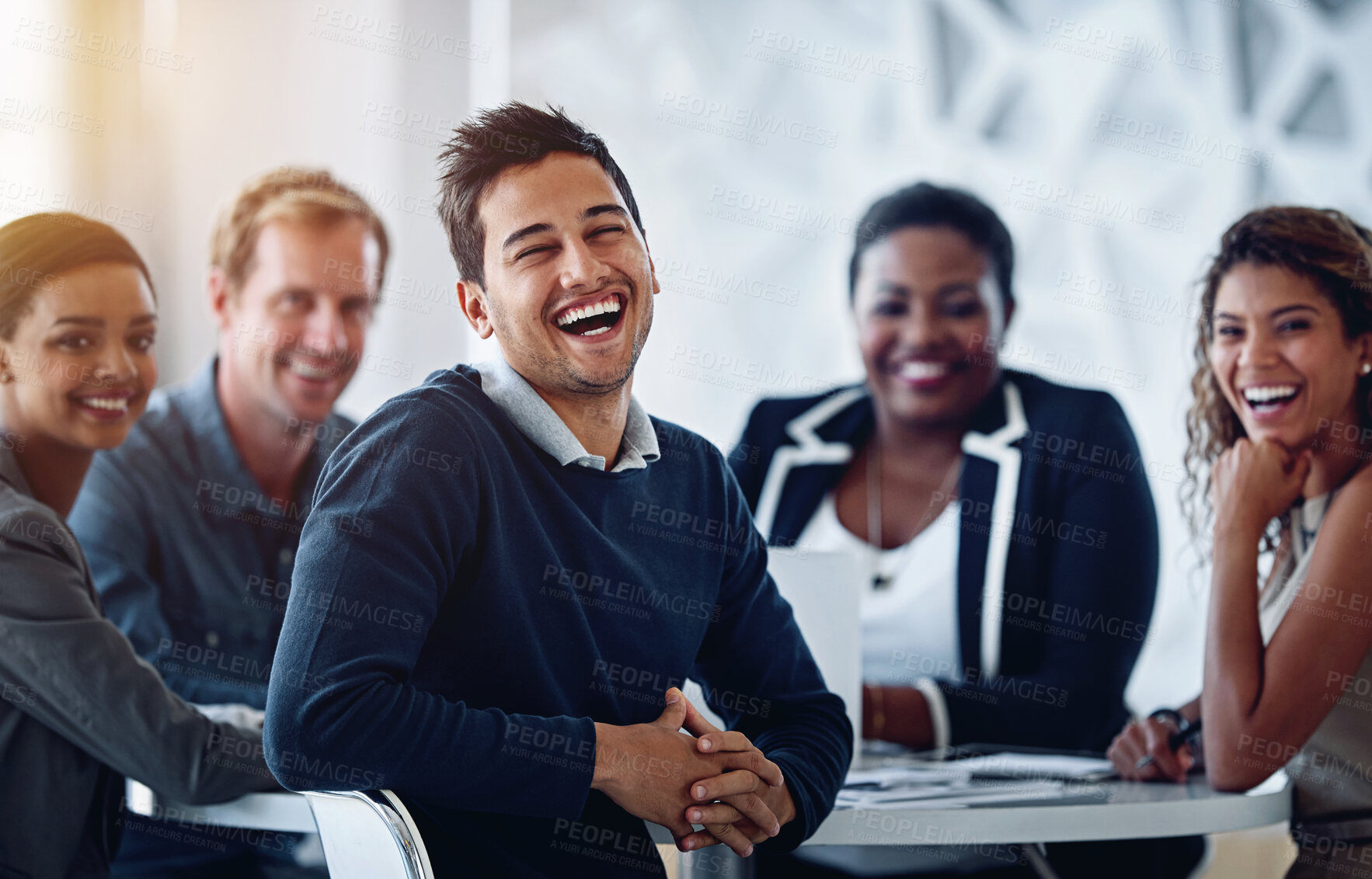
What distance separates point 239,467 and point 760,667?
136 centimetres

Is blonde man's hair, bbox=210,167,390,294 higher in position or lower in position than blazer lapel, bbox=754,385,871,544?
higher

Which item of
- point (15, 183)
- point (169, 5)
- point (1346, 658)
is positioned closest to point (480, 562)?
point (1346, 658)

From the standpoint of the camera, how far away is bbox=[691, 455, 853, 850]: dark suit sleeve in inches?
59.4

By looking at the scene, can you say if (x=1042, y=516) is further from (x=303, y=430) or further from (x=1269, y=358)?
(x=303, y=430)

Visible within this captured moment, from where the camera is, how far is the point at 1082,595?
2.20 metres

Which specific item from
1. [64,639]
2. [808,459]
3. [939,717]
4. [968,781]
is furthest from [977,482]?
[64,639]

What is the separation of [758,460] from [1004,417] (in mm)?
574

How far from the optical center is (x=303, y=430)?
2412mm

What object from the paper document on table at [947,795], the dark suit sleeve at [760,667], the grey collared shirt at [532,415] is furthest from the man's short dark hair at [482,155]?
the paper document on table at [947,795]

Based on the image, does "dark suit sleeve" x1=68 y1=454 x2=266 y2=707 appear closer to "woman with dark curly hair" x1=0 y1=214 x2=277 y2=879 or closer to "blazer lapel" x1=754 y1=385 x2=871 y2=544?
"woman with dark curly hair" x1=0 y1=214 x2=277 y2=879

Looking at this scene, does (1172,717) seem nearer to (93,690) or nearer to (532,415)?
(532,415)

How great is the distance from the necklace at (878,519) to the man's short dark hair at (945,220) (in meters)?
0.42

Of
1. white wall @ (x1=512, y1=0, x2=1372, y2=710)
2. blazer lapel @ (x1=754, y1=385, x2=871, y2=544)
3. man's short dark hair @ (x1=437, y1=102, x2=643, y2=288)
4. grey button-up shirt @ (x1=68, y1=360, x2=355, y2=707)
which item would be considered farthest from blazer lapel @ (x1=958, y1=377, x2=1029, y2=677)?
grey button-up shirt @ (x1=68, y1=360, x2=355, y2=707)

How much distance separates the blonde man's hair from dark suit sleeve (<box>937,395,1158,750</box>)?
1642mm
